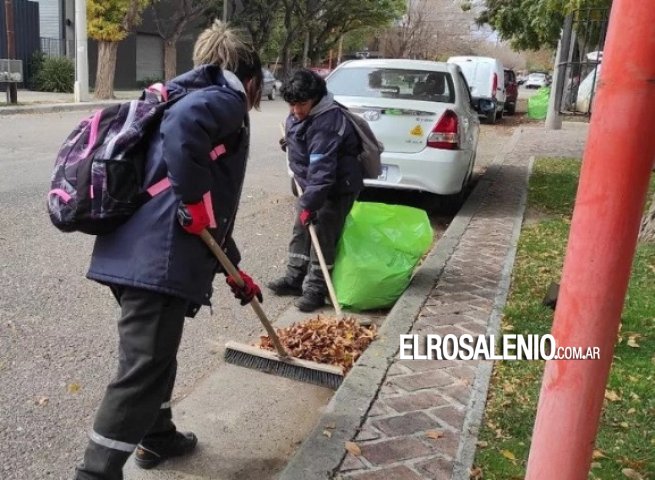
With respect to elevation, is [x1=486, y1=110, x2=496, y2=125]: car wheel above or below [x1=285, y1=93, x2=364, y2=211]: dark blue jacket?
below

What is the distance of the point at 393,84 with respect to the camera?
7.54 m

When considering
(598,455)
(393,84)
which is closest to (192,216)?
(598,455)

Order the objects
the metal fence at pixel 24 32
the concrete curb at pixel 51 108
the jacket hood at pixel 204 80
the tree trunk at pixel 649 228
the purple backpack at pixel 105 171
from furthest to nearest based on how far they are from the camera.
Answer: the metal fence at pixel 24 32, the concrete curb at pixel 51 108, the tree trunk at pixel 649 228, the jacket hood at pixel 204 80, the purple backpack at pixel 105 171

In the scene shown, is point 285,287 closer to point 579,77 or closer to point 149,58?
point 579,77

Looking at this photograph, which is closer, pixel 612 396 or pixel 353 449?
pixel 353 449

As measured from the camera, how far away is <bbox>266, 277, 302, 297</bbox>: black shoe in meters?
5.10

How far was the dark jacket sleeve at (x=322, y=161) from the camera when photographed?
14.7 feet

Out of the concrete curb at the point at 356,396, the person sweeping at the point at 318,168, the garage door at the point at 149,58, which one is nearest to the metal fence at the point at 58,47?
the garage door at the point at 149,58

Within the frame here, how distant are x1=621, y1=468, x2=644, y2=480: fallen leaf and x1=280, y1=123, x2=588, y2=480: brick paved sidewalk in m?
0.61

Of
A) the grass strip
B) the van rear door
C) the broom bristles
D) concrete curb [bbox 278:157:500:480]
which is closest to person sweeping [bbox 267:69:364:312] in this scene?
concrete curb [bbox 278:157:500:480]

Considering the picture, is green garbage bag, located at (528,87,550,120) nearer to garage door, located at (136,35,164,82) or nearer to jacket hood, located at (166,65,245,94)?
garage door, located at (136,35,164,82)

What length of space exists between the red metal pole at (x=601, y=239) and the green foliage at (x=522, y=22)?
15024 mm

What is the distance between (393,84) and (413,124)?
0.76 metres

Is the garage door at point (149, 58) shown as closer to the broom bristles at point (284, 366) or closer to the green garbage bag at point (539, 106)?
the green garbage bag at point (539, 106)
